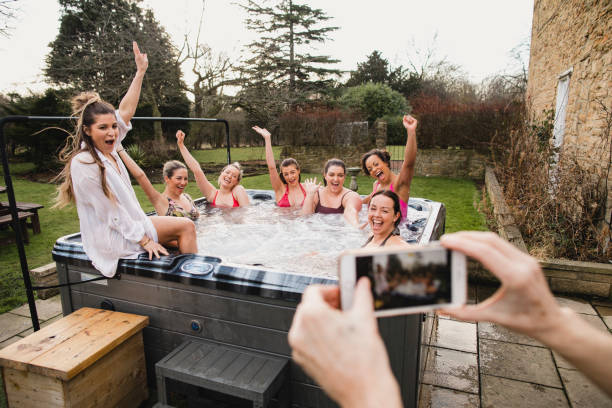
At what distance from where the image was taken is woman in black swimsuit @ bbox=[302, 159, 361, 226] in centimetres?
384

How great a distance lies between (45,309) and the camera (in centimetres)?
312

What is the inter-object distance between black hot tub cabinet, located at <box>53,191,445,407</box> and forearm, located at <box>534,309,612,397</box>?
1093 millimetres

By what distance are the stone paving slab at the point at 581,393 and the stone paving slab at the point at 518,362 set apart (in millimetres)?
55

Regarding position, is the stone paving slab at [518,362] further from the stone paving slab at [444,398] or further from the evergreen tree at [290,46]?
the evergreen tree at [290,46]

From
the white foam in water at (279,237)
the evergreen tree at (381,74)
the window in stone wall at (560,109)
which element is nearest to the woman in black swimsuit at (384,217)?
the white foam in water at (279,237)

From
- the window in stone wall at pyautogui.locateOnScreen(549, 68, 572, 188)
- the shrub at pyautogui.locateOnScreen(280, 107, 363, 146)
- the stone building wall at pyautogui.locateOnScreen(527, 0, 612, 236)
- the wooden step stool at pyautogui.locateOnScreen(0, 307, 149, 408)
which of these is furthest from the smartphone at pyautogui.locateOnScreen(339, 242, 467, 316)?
the shrub at pyautogui.locateOnScreen(280, 107, 363, 146)

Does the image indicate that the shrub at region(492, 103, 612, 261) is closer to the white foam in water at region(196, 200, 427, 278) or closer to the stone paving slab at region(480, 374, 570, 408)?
the white foam in water at region(196, 200, 427, 278)

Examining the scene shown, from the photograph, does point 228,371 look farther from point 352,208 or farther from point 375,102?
point 375,102

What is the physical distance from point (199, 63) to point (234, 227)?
914 centimetres

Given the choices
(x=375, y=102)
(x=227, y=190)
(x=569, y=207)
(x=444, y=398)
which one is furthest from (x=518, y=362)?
(x=375, y=102)

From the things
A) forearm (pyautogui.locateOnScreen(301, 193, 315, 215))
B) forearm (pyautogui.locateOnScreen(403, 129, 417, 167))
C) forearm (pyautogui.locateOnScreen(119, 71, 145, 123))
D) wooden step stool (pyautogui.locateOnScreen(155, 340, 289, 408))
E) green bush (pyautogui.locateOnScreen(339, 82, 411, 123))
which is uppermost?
green bush (pyautogui.locateOnScreen(339, 82, 411, 123))

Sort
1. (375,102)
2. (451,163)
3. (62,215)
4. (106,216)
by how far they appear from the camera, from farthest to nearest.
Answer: (375,102) < (451,163) < (62,215) < (106,216)

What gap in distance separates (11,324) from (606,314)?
15.3ft

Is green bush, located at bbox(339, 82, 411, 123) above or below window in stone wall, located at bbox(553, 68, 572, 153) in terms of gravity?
above
